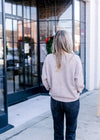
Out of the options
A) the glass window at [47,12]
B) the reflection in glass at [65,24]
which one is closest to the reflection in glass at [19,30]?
the glass window at [47,12]

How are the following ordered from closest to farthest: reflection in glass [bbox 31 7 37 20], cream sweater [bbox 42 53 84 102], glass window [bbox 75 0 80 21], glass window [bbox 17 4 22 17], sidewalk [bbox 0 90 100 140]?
cream sweater [bbox 42 53 84 102]
sidewalk [bbox 0 90 100 140]
glass window [bbox 17 4 22 17]
reflection in glass [bbox 31 7 37 20]
glass window [bbox 75 0 80 21]

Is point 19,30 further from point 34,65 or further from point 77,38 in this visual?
point 77,38

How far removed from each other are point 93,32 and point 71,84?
224 inches

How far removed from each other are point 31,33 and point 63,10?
129cm

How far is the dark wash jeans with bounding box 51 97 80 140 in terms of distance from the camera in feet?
8.77

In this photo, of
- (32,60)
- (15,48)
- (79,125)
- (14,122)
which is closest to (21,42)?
(15,48)

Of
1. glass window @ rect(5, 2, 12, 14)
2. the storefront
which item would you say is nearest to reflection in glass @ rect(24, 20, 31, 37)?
the storefront

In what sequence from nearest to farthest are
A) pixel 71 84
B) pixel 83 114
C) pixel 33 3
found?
pixel 71 84 → pixel 83 114 → pixel 33 3

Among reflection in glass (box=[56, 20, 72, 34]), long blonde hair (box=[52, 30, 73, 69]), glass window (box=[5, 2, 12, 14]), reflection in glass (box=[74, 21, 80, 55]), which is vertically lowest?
long blonde hair (box=[52, 30, 73, 69])

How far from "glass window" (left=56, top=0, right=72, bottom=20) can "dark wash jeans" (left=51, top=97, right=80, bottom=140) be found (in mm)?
4629

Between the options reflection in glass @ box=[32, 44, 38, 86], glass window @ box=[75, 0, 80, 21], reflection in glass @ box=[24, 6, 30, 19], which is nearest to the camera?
reflection in glass @ box=[24, 6, 30, 19]

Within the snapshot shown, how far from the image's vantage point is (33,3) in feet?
22.1

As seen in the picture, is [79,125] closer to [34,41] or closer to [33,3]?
[34,41]

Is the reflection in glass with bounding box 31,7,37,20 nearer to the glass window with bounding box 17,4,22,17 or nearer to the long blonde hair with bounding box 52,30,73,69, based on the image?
the glass window with bounding box 17,4,22,17
